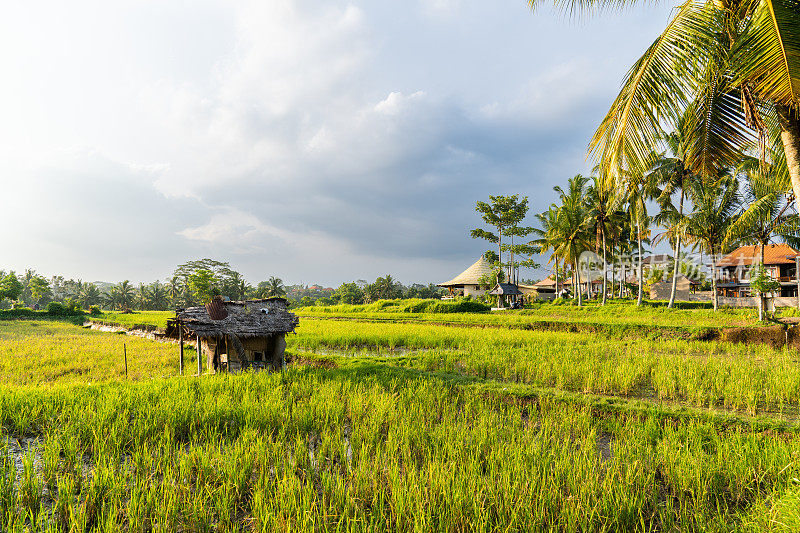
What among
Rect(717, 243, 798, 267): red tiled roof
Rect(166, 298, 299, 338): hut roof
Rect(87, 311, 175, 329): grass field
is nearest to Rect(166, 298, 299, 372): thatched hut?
Rect(166, 298, 299, 338): hut roof

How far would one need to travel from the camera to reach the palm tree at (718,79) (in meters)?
3.05

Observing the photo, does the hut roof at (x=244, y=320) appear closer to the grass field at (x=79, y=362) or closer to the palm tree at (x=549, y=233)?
the grass field at (x=79, y=362)

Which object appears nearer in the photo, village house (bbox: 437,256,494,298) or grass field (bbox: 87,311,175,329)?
grass field (bbox: 87,311,175,329)

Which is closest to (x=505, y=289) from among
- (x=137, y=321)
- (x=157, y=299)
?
(x=137, y=321)

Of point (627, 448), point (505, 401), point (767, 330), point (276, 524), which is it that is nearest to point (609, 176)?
point (627, 448)

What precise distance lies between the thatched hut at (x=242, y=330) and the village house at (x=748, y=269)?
30.9 m

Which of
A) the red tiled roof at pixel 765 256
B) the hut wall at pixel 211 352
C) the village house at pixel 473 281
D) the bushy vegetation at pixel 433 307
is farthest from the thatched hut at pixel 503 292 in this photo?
the hut wall at pixel 211 352

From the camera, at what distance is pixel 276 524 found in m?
2.26

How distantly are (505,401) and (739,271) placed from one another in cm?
3141

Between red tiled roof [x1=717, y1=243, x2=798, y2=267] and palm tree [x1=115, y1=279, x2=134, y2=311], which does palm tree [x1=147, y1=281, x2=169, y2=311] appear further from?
red tiled roof [x1=717, y1=243, x2=798, y2=267]

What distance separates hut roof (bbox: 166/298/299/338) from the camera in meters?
6.84

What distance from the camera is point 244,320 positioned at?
7.45m

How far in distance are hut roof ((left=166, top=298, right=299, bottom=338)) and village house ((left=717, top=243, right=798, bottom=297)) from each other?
101ft

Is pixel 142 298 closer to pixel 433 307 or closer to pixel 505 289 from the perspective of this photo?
pixel 433 307
